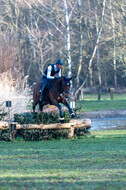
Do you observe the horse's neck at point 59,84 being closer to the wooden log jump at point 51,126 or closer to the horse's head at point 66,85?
the horse's head at point 66,85

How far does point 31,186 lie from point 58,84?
920 centimetres

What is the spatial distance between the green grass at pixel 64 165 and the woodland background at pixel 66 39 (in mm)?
13095

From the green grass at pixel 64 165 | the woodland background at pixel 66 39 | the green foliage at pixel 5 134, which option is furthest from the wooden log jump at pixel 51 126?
the woodland background at pixel 66 39

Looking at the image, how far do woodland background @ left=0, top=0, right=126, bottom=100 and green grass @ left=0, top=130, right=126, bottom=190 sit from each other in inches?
516

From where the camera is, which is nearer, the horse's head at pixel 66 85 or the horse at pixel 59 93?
the horse's head at pixel 66 85

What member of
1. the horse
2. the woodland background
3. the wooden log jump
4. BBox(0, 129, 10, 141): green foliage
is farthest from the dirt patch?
BBox(0, 129, 10, 141): green foliage

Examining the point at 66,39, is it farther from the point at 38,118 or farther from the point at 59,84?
the point at 38,118

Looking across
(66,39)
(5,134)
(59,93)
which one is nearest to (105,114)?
(66,39)

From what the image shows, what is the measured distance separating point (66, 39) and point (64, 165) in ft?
72.8

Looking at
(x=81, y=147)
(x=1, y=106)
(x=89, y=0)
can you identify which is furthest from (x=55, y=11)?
(x=81, y=147)

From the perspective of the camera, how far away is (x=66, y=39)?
31406 millimetres

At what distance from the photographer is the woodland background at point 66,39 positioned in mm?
32344

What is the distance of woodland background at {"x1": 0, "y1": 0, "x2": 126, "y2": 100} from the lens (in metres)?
32.3

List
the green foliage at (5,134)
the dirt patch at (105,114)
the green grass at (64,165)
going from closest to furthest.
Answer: the green grass at (64,165) → the green foliage at (5,134) → the dirt patch at (105,114)
